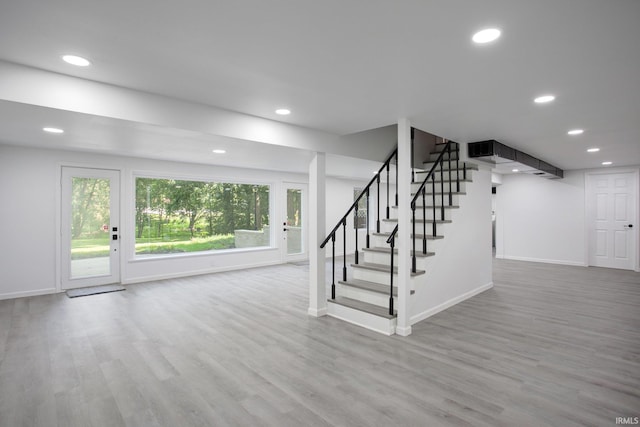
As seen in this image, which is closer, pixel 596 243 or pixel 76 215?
pixel 76 215

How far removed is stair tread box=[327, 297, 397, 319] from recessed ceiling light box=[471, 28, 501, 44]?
2750 millimetres

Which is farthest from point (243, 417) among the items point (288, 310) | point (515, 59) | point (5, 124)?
point (5, 124)

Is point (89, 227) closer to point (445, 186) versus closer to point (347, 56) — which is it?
point (347, 56)

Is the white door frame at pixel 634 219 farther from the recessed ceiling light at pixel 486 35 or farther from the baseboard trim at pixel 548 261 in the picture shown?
the recessed ceiling light at pixel 486 35

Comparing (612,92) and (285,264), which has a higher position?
(612,92)

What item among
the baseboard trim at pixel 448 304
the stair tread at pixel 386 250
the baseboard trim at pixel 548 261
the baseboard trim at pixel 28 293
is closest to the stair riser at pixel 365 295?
the baseboard trim at pixel 448 304

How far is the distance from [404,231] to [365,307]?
1063 millimetres

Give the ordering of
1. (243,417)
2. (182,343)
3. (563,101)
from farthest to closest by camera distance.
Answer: (182,343) < (563,101) < (243,417)

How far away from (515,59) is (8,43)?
10.6 ft

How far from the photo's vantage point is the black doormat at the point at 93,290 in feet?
17.0

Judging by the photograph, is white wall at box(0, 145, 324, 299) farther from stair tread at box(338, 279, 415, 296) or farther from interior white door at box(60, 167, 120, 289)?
stair tread at box(338, 279, 415, 296)

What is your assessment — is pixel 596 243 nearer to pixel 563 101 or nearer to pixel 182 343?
pixel 563 101

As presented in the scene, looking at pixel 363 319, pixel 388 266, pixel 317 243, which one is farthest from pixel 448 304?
pixel 317 243

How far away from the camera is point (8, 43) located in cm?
200
